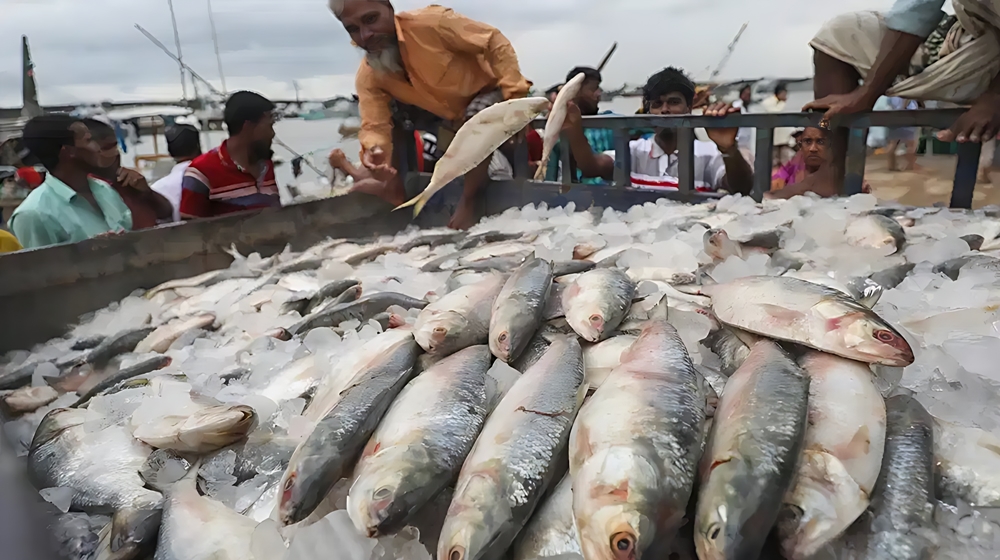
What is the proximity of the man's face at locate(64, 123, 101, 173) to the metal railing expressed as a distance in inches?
82.9

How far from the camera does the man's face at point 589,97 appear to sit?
10.6ft

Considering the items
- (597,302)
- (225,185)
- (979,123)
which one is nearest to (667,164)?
(979,123)

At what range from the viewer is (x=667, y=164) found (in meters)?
3.53

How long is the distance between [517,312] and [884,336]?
589 mm

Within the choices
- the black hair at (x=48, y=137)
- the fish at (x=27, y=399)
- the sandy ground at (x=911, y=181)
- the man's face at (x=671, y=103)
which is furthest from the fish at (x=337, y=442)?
the sandy ground at (x=911, y=181)

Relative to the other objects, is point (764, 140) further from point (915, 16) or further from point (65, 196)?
point (65, 196)

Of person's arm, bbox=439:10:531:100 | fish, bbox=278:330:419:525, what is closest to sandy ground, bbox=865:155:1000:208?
person's arm, bbox=439:10:531:100

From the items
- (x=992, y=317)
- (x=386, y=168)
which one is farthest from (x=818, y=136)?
(x=386, y=168)

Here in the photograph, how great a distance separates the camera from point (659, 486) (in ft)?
1.91

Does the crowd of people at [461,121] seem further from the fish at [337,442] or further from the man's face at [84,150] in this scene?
the fish at [337,442]

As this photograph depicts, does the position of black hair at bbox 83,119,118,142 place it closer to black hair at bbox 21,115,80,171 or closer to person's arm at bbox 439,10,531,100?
black hair at bbox 21,115,80,171

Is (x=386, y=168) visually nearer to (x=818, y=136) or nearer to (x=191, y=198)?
(x=191, y=198)

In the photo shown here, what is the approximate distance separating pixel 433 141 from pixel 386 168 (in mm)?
426

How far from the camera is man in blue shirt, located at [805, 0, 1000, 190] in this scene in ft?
6.74
